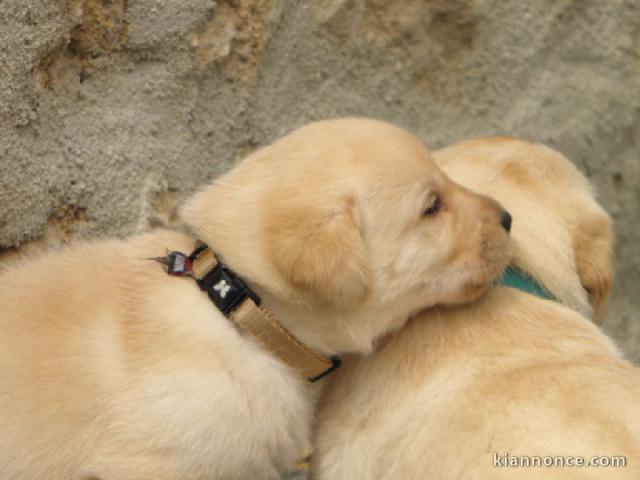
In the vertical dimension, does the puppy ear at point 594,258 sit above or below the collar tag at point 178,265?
below

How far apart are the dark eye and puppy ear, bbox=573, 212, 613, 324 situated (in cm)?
54

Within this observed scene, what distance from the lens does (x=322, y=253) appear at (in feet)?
8.71

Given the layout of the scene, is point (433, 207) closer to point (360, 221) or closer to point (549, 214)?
point (360, 221)

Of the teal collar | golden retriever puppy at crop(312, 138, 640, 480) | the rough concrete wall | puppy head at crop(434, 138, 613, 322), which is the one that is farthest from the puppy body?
puppy head at crop(434, 138, 613, 322)

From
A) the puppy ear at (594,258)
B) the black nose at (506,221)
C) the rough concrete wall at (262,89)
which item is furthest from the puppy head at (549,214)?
the rough concrete wall at (262,89)

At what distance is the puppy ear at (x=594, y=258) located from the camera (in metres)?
3.22

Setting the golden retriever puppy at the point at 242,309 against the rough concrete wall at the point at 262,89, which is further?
the rough concrete wall at the point at 262,89

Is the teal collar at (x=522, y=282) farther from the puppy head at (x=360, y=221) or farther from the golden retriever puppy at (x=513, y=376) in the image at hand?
the puppy head at (x=360, y=221)

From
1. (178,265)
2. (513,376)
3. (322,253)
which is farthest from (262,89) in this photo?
(513,376)

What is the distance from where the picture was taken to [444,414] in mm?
2855

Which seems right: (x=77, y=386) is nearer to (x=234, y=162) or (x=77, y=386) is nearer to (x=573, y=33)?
(x=234, y=162)

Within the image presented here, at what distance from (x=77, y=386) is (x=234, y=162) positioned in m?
1.29

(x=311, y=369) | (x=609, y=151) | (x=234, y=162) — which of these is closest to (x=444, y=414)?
(x=311, y=369)

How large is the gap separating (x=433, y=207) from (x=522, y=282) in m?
0.43
